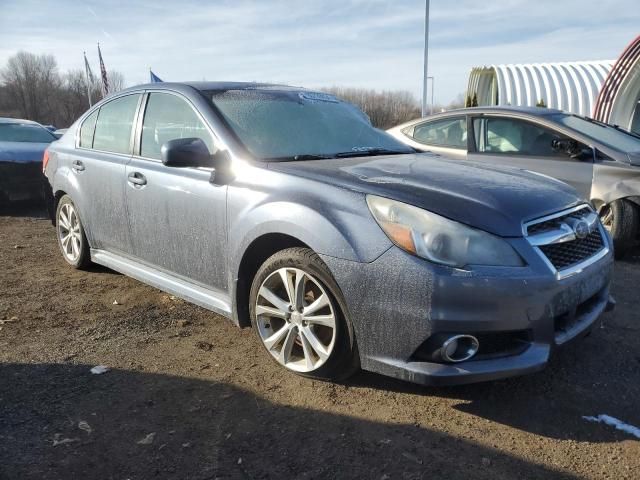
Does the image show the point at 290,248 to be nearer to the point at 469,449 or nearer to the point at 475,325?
the point at 475,325

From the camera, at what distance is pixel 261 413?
105 inches

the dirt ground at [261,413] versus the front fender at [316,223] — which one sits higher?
the front fender at [316,223]

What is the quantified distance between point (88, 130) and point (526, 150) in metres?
4.45

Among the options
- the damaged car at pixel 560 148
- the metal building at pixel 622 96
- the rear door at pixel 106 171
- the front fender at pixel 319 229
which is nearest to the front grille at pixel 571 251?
the front fender at pixel 319 229

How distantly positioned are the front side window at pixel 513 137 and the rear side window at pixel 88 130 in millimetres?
4078

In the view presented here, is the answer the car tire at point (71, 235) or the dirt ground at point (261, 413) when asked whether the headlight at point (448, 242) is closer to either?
the dirt ground at point (261, 413)

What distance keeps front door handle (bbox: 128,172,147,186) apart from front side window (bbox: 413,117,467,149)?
3873 millimetres

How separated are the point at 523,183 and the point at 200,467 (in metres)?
2.24

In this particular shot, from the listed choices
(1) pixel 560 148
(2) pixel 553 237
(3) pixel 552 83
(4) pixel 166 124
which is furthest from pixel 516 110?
(3) pixel 552 83

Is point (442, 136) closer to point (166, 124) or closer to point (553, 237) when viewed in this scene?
point (166, 124)

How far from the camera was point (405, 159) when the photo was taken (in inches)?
138

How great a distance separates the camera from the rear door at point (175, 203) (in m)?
3.32

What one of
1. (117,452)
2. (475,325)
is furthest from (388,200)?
(117,452)

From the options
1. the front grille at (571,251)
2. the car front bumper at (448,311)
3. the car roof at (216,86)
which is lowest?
the car front bumper at (448,311)
